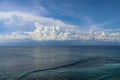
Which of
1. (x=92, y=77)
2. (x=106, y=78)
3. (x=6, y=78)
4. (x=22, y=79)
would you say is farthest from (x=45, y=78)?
(x=106, y=78)

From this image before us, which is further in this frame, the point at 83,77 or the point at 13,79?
the point at 83,77

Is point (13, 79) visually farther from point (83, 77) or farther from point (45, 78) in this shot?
point (83, 77)

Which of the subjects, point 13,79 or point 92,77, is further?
point 92,77

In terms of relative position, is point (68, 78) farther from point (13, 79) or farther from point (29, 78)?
point (13, 79)

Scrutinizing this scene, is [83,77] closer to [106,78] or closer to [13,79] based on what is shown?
[106,78]

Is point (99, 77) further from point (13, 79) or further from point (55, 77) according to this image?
point (13, 79)

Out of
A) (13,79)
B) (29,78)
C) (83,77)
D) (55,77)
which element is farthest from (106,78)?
(13,79)

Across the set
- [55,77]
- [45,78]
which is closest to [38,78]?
[45,78]
